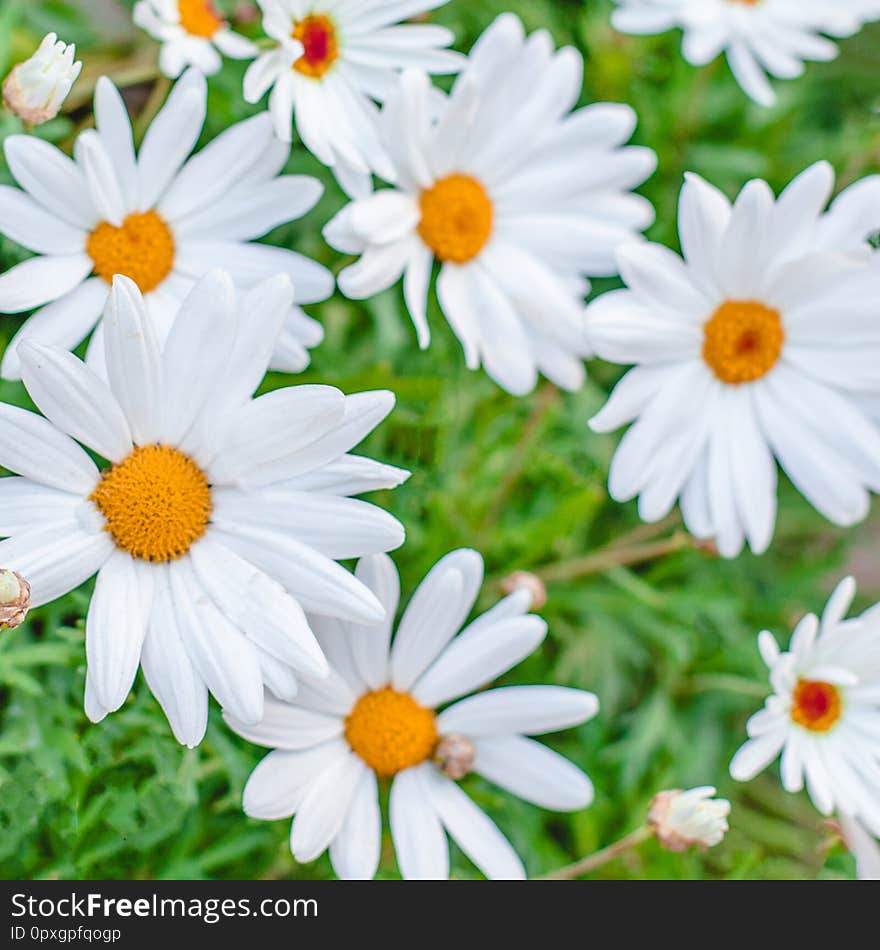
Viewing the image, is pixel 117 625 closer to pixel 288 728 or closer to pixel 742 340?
pixel 288 728

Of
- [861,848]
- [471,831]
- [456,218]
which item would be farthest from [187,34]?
[861,848]

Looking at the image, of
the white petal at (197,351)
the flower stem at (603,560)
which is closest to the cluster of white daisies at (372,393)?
the white petal at (197,351)

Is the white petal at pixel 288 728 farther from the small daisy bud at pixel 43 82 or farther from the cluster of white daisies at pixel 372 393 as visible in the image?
the small daisy bud at pixel 43 82

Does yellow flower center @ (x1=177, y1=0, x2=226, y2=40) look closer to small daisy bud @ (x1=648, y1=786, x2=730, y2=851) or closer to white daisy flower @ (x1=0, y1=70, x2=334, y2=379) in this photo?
white daisy flower @ (x1=0, y1=70, x2=334, y2=379)

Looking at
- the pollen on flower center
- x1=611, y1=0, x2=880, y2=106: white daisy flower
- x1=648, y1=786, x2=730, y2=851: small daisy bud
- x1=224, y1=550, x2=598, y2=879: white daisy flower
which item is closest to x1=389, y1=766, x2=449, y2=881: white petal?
x1=224, y1=550, x2=598, y2=879: white daisy flower

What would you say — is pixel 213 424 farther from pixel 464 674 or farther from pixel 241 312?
pixel 464 674

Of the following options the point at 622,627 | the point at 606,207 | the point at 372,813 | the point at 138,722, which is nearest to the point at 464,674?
the point at 372,813
